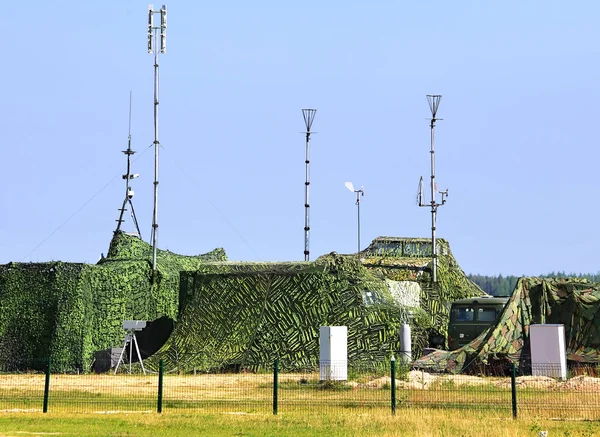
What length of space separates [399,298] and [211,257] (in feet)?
39.9

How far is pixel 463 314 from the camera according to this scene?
4297 cm

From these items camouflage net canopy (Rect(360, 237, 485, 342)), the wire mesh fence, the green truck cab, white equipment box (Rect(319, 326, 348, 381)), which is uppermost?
camouflage net canopy (Rect(360, 237, 485, 342))

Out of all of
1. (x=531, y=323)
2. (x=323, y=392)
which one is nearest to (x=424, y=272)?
(x=531, y=323)

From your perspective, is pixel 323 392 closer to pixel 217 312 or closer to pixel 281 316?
pixel 281 316

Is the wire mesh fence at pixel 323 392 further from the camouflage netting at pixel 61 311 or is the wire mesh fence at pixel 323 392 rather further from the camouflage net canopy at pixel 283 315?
the camouflage netting at pixel 61 311

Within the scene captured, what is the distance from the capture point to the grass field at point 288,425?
23391 millimetres

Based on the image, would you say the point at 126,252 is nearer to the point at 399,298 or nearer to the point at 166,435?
the point at 399,298

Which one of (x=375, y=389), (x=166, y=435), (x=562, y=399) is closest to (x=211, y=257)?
(x=375, y=389)

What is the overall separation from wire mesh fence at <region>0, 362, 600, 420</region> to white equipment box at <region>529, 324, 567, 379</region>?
38cm

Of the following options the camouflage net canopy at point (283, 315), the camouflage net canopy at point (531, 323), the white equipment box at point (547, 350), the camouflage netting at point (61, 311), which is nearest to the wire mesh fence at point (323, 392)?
the white equipment box at point (547, 350)

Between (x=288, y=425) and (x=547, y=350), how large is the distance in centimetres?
1381

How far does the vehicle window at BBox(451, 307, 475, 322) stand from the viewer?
42.8 metres

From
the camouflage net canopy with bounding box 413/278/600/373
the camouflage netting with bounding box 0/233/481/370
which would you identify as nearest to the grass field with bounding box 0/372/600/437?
the camouflage net canopy with bounding box 413/278/600/373

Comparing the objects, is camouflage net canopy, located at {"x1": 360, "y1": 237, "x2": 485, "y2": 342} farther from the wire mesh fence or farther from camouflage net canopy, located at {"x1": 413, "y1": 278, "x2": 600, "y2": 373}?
the wire mesh fence
